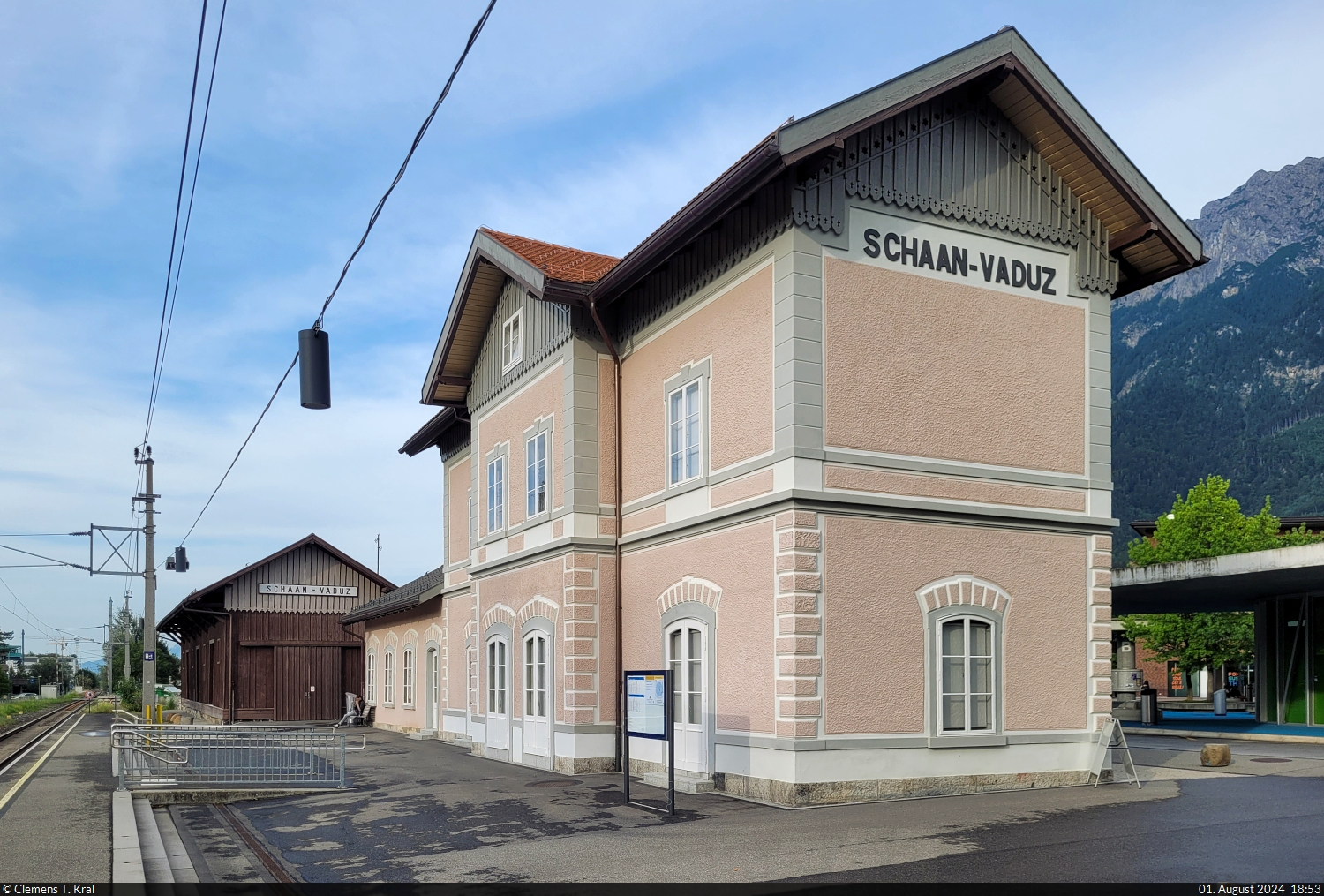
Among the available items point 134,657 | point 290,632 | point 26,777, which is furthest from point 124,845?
point 134,657

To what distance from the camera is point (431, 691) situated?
31.3 m

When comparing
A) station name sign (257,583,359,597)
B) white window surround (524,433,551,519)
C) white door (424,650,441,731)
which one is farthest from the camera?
station name sign (257,583,359,597)

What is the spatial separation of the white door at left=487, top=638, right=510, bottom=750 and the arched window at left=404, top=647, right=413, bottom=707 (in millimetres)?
10169

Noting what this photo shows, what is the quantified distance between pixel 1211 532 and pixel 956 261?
42.6 metres

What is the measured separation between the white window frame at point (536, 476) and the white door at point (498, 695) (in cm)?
286

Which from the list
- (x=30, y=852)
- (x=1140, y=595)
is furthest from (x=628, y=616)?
(x=1140, y=595)

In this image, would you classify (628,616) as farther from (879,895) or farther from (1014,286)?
(879,895)

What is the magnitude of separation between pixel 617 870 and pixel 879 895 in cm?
246

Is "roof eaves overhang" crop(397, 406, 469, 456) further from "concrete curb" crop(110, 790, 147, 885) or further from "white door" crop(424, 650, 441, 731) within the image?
"concrete curb" crop(110, 790, 147, 885)

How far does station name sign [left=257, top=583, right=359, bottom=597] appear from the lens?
1652 inches

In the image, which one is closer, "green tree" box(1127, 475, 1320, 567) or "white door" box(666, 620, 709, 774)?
"white door" box(666, 620, 709, 774)

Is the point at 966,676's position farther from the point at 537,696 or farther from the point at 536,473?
the point at 536,473

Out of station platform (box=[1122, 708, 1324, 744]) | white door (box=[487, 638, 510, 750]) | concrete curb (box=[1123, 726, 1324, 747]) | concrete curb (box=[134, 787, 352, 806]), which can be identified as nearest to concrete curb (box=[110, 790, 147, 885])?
concrete curb (box=[134, 787, 352, 806])

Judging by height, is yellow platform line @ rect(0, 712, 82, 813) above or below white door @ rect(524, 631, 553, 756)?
below
